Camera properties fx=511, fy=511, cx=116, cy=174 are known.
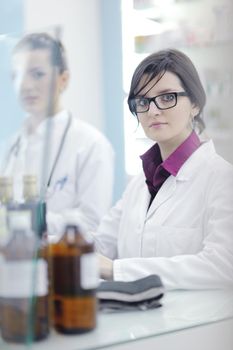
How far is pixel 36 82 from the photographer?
40.6 inches

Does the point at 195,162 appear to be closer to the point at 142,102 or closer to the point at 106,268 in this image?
the point at 142,102

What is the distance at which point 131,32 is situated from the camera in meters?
1.53

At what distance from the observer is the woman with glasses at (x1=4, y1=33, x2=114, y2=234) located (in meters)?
1.00

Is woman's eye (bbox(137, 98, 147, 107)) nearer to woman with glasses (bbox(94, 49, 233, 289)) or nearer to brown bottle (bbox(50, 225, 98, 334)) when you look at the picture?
woman with glasses (bbox(94, 49, 233, 289))

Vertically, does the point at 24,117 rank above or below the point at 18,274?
above

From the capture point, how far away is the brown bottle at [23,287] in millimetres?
823

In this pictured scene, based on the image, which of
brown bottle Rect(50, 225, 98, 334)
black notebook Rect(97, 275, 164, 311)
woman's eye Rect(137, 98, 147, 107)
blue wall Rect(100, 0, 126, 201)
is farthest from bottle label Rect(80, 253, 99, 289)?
blue wall Rect(100, 0, 126, 201)

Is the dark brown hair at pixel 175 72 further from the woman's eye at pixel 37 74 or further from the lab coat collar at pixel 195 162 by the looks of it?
the woman's eye at pixel 37 74

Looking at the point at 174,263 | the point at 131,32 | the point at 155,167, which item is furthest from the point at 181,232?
the point at 131,32

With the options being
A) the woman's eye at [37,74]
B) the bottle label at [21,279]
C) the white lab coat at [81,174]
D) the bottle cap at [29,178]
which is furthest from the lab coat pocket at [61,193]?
the bottle label at [21,279]

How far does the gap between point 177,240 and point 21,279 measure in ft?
1.82

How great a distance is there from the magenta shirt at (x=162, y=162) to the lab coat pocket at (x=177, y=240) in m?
0.12

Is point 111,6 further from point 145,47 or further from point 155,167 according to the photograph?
point 155,167

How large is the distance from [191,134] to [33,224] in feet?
1.97
